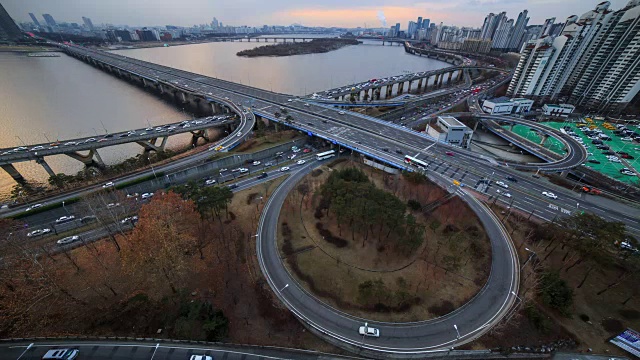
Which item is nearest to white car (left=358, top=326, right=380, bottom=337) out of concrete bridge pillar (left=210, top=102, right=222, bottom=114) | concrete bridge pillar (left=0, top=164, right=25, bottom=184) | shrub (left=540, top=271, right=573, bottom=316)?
shrub (left=540, top=271, right=573, bottom=316)

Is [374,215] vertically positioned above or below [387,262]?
above

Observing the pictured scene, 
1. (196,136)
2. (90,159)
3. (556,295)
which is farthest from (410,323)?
(90,159)

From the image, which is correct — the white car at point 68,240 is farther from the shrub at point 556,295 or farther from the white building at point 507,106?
the white building at point 507,106

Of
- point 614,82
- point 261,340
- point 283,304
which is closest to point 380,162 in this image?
point 283,304

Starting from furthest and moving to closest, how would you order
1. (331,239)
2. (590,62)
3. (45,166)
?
(590,62) → (45,166) → (331,239)

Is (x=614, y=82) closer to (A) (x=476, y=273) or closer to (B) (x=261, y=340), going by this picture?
(A) (x=476, y=273)

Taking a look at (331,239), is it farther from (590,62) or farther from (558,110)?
(590,62)
